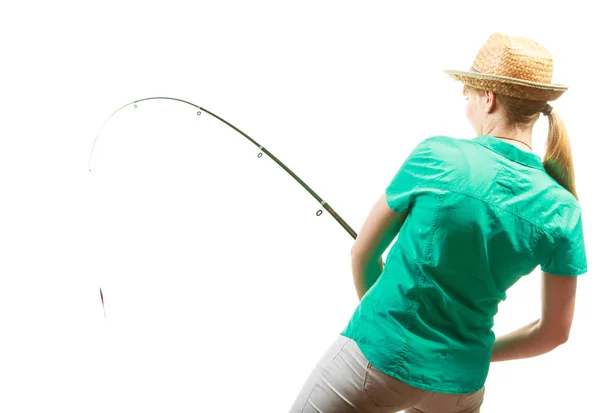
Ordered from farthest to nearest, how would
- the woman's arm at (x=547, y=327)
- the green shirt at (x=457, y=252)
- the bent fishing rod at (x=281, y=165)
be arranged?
the bent fishing rod at (x=281, y=165), the woman's arm at (x=547, y=327), the green shirt at (x=457, y=252)

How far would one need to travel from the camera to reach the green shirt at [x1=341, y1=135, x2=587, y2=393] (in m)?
1.19

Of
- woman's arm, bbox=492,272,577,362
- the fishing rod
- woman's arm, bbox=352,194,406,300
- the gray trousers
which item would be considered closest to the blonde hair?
woman's arm, bbox=492,272,577,362

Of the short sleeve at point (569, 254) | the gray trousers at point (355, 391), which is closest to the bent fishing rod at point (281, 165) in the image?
the gray trousers at point (355, 391)

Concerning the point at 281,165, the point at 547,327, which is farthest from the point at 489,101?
the point at 281,165

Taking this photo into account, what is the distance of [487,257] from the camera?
3.98ft

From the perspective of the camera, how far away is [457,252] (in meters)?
1.21

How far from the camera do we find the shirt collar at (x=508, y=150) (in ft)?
4.01

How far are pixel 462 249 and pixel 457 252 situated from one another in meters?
0.01

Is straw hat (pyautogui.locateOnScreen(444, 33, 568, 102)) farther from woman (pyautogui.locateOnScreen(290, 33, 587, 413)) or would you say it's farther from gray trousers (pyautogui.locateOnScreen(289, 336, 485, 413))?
gray trousers (pyautogui.locateOnScreen(289, 336, 485, 413))

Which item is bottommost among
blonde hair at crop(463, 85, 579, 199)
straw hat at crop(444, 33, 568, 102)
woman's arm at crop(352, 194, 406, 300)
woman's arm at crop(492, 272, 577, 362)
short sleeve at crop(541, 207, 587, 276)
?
woman's arm at crop(492, 272, 577, 362)

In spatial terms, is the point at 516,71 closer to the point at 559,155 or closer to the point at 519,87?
the point at 519,87

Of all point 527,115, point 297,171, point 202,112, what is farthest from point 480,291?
point 202,112

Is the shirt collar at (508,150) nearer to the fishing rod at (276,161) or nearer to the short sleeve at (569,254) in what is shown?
the short sleeve at (569,254)

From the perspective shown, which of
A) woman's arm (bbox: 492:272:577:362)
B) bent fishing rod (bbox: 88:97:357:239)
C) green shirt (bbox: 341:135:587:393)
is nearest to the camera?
green shirt (bbox: 341:135:587:393)
